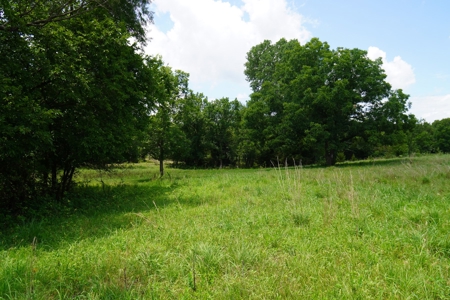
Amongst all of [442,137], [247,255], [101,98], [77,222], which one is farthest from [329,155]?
[442,137]

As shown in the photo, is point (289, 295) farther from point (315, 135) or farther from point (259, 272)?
point (315, 135)

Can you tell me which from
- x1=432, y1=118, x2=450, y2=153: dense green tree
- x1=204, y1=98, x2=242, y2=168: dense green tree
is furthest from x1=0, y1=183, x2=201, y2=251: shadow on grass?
x1=432, y1=118, x2=450, y2=153: dense green tree

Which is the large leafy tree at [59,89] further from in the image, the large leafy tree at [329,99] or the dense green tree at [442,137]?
the dense green tree at [442,137]

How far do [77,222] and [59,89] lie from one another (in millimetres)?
4023

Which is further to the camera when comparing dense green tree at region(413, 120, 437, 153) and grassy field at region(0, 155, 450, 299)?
dense green tree at region(413, 120, 437, 153)

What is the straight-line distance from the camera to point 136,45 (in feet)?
38.7

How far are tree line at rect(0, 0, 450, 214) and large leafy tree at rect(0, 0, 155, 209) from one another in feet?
0.11

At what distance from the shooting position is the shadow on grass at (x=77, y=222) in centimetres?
567

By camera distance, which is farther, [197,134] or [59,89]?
[197,134]

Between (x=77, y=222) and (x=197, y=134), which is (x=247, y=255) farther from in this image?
(x=197, y=134)

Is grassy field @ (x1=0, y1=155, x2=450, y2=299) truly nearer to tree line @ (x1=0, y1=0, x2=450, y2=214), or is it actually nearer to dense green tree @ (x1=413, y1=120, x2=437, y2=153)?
tree line @ (x1=0, y1=0, x2=450, y2=214)

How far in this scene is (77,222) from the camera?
7.23 metres

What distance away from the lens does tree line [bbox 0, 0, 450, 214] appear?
6.66m

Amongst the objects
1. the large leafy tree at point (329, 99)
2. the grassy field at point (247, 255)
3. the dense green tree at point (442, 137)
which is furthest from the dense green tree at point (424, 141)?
the grassy field at point (247, 255)
